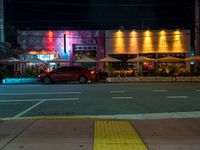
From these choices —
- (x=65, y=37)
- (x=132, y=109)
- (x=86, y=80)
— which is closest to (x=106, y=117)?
(x=132, y=109)

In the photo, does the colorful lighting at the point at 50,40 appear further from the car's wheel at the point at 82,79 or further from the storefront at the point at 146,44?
the car's wheel at the point at 82,79

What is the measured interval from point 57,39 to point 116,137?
37.0 m

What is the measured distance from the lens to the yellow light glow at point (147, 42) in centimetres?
4569

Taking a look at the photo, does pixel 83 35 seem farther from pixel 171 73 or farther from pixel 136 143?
pixel 136 143

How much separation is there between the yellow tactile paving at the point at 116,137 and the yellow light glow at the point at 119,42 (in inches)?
1359

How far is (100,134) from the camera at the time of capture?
9164 mm

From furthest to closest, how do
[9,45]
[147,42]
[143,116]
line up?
[147,42] → [9,45] → [143,116]

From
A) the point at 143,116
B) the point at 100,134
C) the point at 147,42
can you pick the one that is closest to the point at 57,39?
the point at 147,42

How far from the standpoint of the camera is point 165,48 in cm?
4588

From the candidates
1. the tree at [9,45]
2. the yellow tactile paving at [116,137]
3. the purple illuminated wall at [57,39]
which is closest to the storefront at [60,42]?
the purple illuminated wall at [57,39]

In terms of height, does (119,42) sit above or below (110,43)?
above

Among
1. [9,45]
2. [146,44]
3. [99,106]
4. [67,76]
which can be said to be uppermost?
[146,44]

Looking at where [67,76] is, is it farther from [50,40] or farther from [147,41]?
[147,41]

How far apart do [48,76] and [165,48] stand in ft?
59.2
